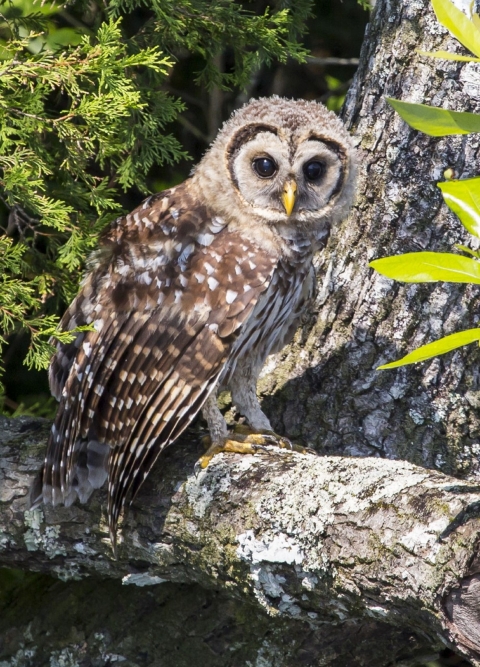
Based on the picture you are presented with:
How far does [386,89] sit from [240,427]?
1384mm

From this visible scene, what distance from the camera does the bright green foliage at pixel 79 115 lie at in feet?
8.23

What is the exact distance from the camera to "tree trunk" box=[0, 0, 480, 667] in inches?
91.7

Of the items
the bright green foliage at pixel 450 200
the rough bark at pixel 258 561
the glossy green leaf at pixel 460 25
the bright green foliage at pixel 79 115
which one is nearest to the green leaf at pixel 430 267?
the bright green foliage at pixel 450 200

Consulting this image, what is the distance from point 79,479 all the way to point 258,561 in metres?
0.76

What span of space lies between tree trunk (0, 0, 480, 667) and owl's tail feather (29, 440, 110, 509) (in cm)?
5

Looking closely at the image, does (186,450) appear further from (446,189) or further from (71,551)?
(446,189)

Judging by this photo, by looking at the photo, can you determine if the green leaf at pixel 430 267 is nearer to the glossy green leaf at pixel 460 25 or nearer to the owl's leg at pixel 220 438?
the glossy green leaf at pixel 460 25

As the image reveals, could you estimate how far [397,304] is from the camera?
300cm

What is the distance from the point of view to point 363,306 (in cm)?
305

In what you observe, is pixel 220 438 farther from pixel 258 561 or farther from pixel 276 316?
pixel 258 561

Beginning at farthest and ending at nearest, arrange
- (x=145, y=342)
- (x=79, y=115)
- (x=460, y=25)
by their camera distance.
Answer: (x=145, y=342) → (x=79, y=115) → (x=460, y=25)

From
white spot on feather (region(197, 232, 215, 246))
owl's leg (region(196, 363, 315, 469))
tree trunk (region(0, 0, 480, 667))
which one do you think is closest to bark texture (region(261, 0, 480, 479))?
tree trunk (region(0, 0, 480, 667))

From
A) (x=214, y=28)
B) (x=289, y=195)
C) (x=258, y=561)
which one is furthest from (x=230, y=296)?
(x=214, y=28)

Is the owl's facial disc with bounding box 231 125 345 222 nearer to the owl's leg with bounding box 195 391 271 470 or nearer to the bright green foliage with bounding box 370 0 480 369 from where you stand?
the owl's leg with bounding box 195 391 271 470
